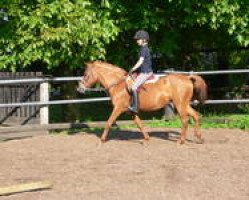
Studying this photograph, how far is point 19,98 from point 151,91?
384 cm

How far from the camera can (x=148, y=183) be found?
8656 millimetres

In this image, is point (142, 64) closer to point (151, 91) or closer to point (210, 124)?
point (151, 91)

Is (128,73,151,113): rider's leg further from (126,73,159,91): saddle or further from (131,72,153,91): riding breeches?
(126,73,159,91): saddle

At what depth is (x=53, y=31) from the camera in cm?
1400

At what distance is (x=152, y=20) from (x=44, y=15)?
3.30m

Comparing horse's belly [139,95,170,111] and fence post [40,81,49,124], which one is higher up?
horse's belly [139,95,170,111]

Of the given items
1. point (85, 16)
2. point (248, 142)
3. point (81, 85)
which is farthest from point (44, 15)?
point (248, 142)

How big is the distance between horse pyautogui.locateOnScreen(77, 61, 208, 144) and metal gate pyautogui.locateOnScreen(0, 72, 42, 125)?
7.29 ft

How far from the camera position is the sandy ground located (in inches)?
321

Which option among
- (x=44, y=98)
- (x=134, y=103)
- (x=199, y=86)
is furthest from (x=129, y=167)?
(x=44, y=98)

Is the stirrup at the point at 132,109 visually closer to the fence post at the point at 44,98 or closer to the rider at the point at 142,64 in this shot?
the rider at the point at 142,64

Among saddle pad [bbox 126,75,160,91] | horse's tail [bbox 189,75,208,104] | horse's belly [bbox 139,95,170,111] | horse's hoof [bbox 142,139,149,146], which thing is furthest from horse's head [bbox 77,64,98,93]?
horse's tail [bbox 189,75,208,104]

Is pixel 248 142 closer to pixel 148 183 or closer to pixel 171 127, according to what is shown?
pixel 171 127

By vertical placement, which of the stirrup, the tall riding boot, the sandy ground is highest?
the tall riding boot
